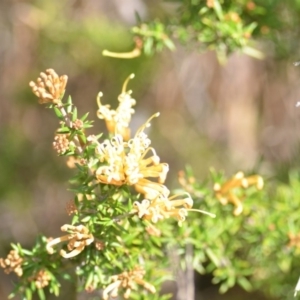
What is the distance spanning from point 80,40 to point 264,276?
99cm

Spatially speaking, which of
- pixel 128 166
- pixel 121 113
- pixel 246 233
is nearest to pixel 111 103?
pixel 246 233

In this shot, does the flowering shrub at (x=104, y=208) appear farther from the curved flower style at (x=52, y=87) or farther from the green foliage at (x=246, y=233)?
the green foliage at (x=246, y=233)

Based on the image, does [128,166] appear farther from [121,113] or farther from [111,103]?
[111,103]

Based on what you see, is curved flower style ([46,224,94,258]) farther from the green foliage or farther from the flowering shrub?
the green foliage

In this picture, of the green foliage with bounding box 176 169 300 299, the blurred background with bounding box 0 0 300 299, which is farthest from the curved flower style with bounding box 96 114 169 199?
the blurred background with bounding box 0 0 300 299

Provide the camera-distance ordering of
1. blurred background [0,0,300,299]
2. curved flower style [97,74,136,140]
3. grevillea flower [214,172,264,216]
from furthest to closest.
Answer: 1. blurred background [0,0,300,299]
2. grevillea flower [214,172,264,216]
3. curved flower style [97,74,136,140]

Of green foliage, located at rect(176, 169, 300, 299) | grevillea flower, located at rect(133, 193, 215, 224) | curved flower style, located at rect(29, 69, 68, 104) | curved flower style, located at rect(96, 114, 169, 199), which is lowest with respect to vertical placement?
green foliage, located at rect(176, 169, 300, 299)

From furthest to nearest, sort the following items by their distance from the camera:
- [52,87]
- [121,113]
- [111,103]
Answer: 1. [111,103]
2. [121,113]
3. [52,87]

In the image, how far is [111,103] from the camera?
76.3 inches

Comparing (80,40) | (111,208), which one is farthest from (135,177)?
(80,40)

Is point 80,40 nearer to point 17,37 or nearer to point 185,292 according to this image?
point 17,37

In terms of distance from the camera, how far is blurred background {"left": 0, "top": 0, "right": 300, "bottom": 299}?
1961mm

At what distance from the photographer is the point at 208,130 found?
222 cm

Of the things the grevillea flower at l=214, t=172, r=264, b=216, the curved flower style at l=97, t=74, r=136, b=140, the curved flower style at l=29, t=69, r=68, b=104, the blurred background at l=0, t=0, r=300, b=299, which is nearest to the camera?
the curved flower style at l=29, t=69, r=68, b=104
